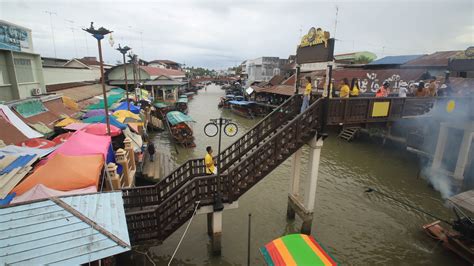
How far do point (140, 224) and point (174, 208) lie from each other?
118 cm

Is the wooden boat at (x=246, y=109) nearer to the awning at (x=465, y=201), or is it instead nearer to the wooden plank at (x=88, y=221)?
the awning at (x=465, y=201)

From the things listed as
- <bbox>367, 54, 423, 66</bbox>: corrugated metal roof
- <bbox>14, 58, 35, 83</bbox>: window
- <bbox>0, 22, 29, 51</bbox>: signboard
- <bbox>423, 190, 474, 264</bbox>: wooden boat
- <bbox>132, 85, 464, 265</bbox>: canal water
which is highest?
<bbox>367, 54, 423, 66</bbox>: corrugated metal roof

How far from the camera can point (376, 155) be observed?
829 inches

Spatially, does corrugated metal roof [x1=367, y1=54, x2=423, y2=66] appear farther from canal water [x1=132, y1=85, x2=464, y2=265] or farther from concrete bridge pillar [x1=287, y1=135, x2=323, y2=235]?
concrete bridge pillar [x1=287, y1=135, x2=323, y2=235]

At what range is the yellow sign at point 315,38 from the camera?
26.9 ft

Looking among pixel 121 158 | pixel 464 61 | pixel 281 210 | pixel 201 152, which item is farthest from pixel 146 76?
pixel 464 61

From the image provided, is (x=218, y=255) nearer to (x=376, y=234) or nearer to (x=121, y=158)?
(x=121, y=158)

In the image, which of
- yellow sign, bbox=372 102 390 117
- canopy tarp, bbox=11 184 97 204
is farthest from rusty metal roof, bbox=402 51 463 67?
canopy tarp, bbox=11 184 97 204

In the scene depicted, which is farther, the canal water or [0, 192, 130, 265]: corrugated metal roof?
the canal water

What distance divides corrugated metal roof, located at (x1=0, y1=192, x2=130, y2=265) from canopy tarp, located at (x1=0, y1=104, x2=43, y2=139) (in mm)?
9142

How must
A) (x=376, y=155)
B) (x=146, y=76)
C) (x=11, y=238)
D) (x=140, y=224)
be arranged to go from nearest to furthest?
(x=11, y=238)
(x=140, y=224)
(x=376, y=155)
(x=146, y=76)

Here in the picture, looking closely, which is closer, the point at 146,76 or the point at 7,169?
the point at 7,169

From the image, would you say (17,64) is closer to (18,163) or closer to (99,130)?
(99,130)

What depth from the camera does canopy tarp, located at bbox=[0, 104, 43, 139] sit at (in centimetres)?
1121
